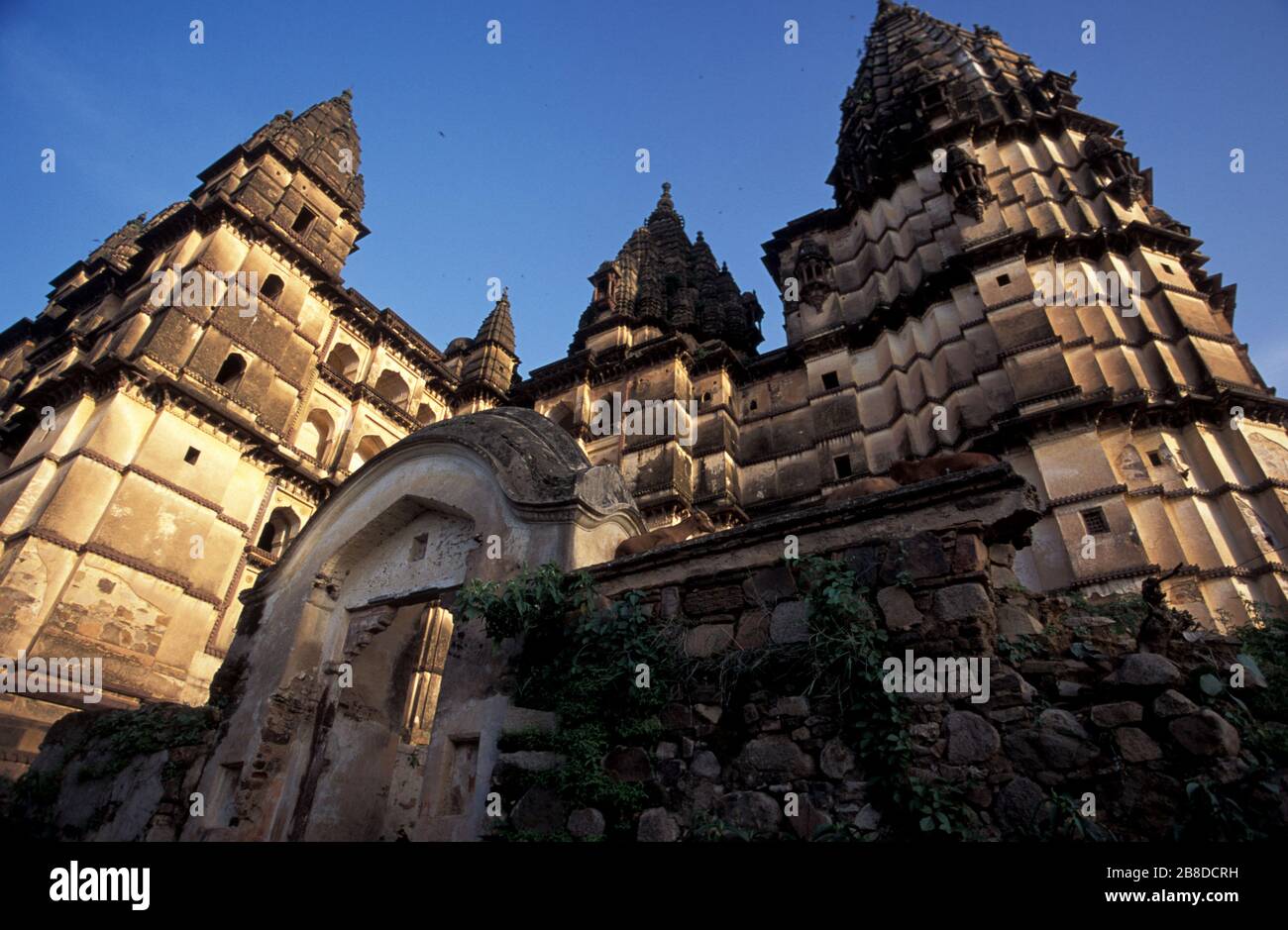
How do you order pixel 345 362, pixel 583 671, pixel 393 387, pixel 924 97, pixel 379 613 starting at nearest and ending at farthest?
pixel 583 671 → pixel 379 613 → pixel 924 97 → pixel 345 362 → pixel 393 387

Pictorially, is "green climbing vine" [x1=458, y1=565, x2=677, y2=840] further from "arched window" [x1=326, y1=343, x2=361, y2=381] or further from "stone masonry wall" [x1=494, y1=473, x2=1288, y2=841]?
"arched window" [x1=326, y1=343, x2=361, y2=381]

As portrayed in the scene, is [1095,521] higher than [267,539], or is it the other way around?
[267,539]

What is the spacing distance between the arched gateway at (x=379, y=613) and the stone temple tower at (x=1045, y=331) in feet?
39.2

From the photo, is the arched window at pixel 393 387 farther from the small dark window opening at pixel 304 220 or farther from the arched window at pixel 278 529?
the arched window at pixel 278 529

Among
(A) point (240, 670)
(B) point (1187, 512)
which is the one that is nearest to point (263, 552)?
(A) point (240, 670)

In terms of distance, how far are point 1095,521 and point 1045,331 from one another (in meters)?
5.67

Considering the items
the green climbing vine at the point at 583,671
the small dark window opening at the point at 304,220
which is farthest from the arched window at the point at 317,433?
the green climbing vine at the point at 583,671

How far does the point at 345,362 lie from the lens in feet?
94.2

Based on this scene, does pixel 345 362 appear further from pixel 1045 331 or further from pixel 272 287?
pixel 1045 331

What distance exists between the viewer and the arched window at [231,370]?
2281 cm

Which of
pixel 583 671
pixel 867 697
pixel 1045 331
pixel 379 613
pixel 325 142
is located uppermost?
pixel 325 142

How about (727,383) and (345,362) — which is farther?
(345,362)

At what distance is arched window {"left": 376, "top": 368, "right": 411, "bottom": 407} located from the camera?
2957 cm


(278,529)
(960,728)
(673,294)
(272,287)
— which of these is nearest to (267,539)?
(278,529)
